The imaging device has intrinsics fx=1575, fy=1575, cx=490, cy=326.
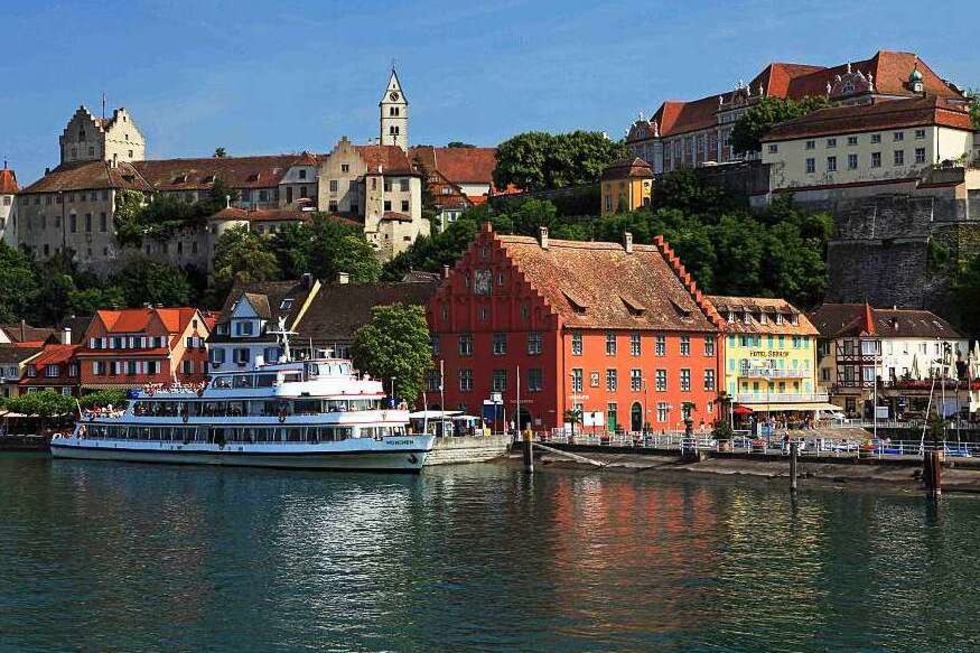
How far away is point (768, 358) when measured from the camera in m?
102

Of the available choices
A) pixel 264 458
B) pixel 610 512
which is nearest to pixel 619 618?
pixel 610 512

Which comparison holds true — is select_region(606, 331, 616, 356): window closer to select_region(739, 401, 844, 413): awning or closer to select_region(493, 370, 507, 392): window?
select_region(493, 370, 507, 392): window

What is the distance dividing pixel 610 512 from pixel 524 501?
5302 millimetres

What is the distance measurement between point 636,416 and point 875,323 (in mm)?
23096

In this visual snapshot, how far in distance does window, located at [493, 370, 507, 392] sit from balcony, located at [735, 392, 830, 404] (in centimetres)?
1624

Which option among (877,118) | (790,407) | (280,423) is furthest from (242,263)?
(280,423)

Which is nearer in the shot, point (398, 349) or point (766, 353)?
point (398, 349)

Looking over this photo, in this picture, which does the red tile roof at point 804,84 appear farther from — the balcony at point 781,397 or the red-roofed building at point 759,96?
the balcony at point 781,397

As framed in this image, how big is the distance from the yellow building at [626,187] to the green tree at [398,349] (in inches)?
1937

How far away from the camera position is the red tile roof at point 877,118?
12362 centimetres

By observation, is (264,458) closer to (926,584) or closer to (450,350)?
(450,350)

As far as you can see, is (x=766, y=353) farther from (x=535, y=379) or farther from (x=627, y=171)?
(x=627, y=171)

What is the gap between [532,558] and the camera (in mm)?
50906

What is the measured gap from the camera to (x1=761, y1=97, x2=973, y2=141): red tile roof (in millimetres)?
123625
